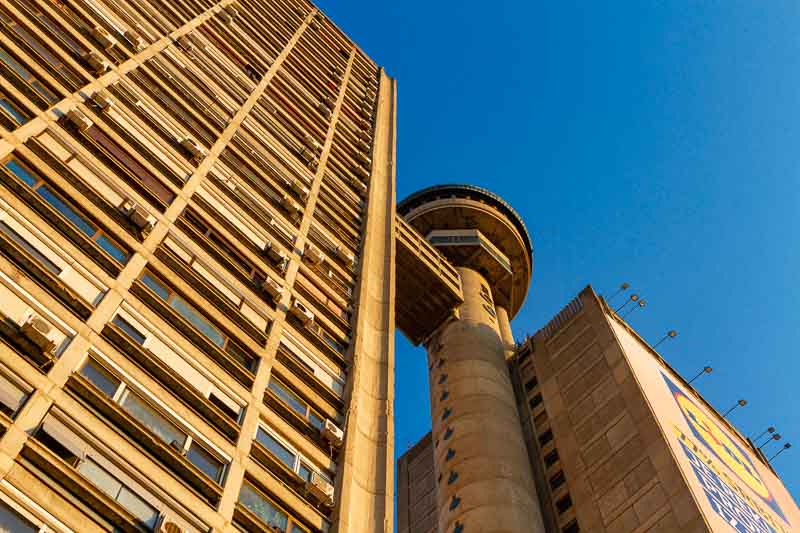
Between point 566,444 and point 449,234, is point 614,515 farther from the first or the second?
point 449,234

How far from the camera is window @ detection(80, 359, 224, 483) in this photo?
1755 cm

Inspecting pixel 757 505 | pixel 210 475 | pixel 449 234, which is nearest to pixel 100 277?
pixel 210 475

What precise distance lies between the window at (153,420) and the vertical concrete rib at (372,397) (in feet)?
11.1

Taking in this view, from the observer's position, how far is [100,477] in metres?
15.7

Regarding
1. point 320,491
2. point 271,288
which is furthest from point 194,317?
point 320,491

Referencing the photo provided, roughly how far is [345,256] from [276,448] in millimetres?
13008

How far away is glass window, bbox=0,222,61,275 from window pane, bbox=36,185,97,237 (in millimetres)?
1965

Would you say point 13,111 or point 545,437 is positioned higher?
point 545,437

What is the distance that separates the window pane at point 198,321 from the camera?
22.2 m

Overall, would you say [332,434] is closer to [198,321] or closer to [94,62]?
[198,321]

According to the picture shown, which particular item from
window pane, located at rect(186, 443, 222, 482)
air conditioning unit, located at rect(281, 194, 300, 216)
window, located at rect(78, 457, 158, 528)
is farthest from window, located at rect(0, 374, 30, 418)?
air conditioning unit, located at rect(281, 194, 300, 216)

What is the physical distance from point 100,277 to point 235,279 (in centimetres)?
565

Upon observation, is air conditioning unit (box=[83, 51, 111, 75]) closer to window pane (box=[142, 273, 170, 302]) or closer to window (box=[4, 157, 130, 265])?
window (box=[4, 157, 130, 265])

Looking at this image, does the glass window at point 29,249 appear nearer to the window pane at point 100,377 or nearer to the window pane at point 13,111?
the window pane at point 100,377
